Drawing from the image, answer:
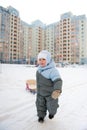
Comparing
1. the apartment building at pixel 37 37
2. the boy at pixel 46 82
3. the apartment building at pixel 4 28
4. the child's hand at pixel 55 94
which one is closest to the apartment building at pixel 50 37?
Answer: the apartment building at pixel 37 37

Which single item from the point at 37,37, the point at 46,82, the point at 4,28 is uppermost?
the point at 4,28

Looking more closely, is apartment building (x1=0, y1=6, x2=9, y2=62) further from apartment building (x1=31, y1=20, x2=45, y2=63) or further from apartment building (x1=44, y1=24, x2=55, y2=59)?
apartment building (x1=44, y1=24, x2=55, y2=59)

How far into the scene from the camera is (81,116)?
2775 millimetres

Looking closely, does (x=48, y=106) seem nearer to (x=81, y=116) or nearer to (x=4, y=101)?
(x=81, y=116)

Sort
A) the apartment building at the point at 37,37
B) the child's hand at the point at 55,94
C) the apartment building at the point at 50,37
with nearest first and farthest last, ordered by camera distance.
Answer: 1. the child's hand at the point at 55,94
2. the apartment building at the point at 37,37
3. the apartment building at the point at 50,37

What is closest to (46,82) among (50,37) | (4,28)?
(50,37)

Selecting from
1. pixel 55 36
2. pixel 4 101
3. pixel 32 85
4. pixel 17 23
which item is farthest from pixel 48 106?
pixel 17 23

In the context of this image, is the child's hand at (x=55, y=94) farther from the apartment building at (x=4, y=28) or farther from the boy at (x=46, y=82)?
the apartment building at (x=4, y=28)

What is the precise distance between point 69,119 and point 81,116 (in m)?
0.26

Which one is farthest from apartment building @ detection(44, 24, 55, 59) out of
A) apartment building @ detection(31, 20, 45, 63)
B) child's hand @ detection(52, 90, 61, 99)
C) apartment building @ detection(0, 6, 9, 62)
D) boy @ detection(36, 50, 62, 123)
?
child's hand @ detection(52, 90, 61, 99)

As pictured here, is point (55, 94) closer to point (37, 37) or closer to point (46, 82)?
point (46, 82)

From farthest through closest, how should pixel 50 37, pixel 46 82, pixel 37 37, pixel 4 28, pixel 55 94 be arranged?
pixel 4 28, pixel 50 37, pixel 37 37, pixel 46 82, pixel 55 94

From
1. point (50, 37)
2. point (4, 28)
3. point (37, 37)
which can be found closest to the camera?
point (37, 37)

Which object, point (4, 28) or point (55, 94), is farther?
point (4, 28)
